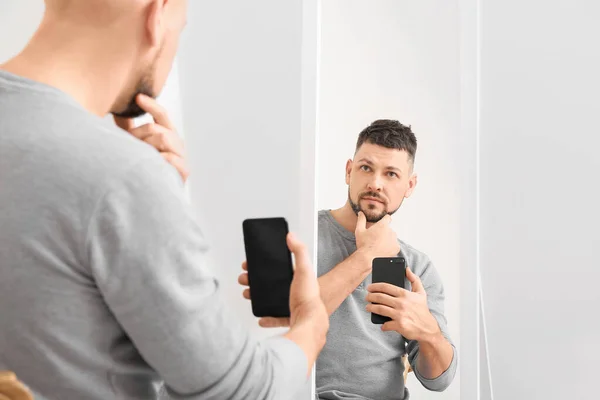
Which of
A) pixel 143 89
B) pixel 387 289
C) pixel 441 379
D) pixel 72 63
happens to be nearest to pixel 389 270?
pixel 387 289

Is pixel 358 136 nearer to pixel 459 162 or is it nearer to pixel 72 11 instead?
pixel 459 162

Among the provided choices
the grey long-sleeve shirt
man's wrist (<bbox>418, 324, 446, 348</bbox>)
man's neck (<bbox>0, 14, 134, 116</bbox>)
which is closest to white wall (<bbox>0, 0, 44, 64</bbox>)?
man's neck (<bbox>0, 14, 134, 116</bbox>)

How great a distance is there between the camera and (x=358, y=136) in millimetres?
1511

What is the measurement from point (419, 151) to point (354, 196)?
0.19 m

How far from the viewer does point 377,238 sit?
151cm

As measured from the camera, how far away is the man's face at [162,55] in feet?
2.69

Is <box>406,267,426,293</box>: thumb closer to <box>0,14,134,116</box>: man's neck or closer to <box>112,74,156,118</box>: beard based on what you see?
<box>112,74,156,118</box>: beard

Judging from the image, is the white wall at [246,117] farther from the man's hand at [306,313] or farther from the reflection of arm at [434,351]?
the man's hand at [306,313]

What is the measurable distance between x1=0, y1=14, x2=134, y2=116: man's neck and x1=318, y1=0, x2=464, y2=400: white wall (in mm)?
761

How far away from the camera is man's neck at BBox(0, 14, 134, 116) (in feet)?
2.46

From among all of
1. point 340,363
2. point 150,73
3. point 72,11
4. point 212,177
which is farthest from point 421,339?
point 72,11

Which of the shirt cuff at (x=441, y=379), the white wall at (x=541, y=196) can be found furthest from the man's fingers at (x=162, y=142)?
the white wall at (x=541, y=196)

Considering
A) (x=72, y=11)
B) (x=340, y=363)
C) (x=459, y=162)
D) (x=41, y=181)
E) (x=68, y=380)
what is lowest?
(x=340, y=363)

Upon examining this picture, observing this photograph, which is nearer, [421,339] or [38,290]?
[38,290]
